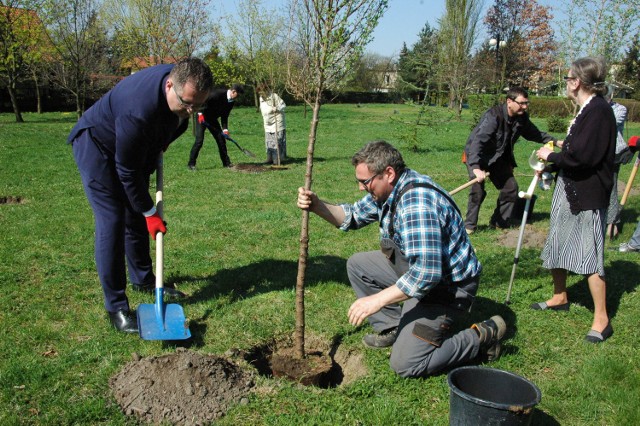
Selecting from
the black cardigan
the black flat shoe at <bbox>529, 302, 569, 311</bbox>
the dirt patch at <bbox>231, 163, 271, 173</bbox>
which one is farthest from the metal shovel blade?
the dirt patch at <bbox>231, 163, 271, 173</bbox>

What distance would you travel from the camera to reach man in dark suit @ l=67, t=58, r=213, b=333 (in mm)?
3748

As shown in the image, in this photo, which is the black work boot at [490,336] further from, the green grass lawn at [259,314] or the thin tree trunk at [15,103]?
the thin tree trunk at [15,103]

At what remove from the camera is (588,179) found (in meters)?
4.10

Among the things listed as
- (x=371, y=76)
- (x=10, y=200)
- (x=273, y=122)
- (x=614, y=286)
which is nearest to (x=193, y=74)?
(x=614, y=286)

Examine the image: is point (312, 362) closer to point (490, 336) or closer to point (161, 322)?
point (161, 322)

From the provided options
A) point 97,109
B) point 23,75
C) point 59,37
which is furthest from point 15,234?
point 23,75

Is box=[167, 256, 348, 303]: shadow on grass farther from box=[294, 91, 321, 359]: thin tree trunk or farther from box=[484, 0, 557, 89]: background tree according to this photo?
box=[484, 0, 557, 89]: background tree

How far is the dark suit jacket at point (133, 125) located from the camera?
3766 mm

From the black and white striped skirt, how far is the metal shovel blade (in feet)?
9.61

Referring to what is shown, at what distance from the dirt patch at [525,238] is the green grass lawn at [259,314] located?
0.43 ft

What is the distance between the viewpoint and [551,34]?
44.3 m

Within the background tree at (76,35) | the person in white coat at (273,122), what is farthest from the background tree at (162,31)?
the person in white coat at (273,122)

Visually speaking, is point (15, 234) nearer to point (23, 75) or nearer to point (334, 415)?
point (334, 415)

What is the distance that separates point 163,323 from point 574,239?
318 cm
